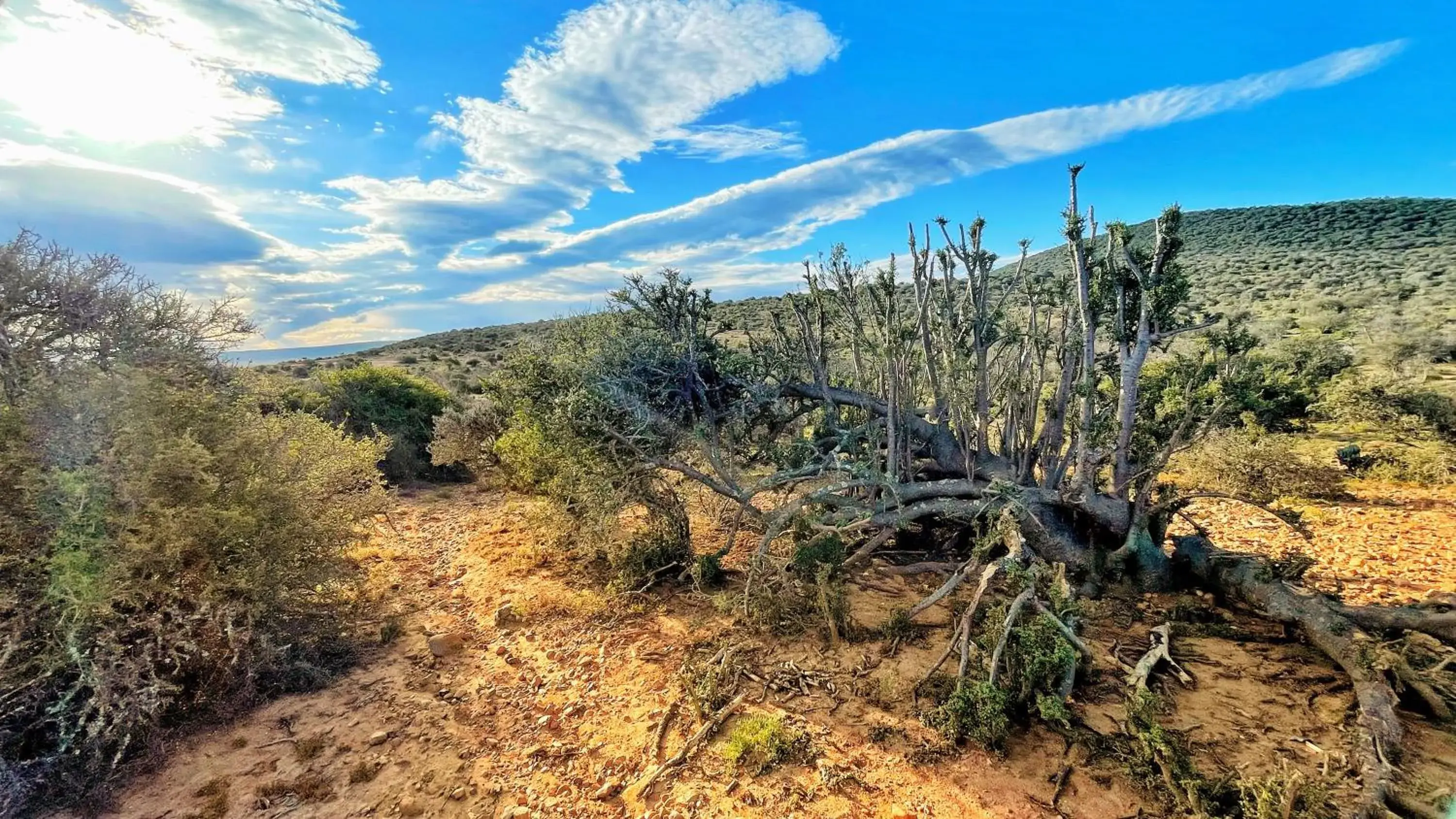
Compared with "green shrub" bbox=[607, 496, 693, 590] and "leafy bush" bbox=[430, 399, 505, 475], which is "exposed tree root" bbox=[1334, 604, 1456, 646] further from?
"leafy bush" bbox=[430, 399, 505, 475]

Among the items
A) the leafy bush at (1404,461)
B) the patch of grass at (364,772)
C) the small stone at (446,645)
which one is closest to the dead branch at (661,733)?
the patch of grass at (364,772)

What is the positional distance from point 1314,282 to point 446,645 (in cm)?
3362

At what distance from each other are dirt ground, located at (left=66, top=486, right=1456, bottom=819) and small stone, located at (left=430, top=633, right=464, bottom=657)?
28 mm

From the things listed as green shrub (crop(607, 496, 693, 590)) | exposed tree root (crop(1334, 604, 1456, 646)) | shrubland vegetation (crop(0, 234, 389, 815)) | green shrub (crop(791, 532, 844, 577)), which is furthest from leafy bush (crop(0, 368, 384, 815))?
exposed tree root (crop(1334, 604, 1456, 646))

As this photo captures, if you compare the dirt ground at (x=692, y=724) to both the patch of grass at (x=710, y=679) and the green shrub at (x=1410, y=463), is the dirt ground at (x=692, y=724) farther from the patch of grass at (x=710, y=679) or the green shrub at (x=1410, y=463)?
the green shrub at (x=1410, y=463)

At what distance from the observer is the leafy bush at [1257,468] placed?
939 centimetres

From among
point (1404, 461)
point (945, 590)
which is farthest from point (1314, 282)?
point (945, 590)

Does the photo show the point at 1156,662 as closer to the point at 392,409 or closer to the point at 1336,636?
the point at 1336,636

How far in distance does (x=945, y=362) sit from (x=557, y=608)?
544cm

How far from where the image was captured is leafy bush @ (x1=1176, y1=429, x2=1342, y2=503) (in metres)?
9.39

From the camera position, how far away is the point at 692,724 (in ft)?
15.1

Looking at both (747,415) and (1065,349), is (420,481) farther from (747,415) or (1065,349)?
(1065,349)

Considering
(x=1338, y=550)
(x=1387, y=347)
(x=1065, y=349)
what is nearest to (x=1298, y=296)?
(x=1387, y=347)

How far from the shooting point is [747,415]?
24.2ft
